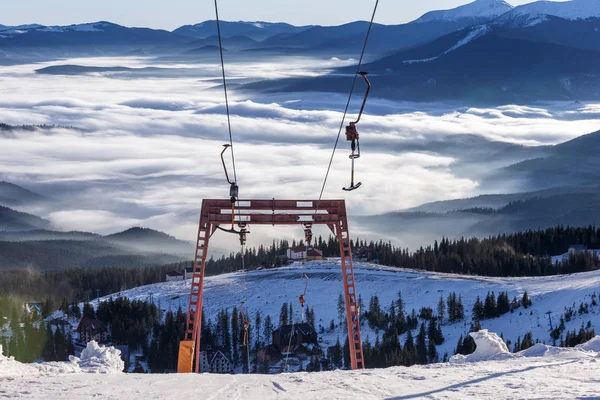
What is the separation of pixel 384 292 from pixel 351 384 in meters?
93.1

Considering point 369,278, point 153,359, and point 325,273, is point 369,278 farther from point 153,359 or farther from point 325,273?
point 153,359

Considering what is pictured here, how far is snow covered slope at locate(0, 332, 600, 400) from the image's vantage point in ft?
94.6

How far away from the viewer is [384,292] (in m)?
123

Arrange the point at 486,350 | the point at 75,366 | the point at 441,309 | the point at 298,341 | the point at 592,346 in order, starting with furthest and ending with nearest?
the point at 441,309 → the point at 298,341 → the point at 486,350 → the point at 592,346 → the point at 75,366

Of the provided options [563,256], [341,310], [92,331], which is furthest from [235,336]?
[563,256]

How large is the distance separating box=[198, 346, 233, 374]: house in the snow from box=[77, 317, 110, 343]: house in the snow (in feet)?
50.0

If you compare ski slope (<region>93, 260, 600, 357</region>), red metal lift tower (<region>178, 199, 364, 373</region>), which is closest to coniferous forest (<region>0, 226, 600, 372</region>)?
ski slope (<region>93, 260, 600, 357</region>)

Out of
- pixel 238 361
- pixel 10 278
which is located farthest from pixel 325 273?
pixel 10 278

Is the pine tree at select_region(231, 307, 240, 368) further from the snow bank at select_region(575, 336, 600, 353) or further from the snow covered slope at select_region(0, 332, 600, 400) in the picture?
the snow covered slope at select_region(0, 332, 600, 400)

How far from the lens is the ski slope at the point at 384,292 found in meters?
97.6

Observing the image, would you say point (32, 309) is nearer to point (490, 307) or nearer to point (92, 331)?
point (92, 331)

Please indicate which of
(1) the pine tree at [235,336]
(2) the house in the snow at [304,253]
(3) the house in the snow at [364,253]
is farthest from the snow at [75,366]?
(3) the house in the snow at [364,253]

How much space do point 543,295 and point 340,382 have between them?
80.6 meters

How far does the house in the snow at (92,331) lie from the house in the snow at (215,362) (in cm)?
1525
